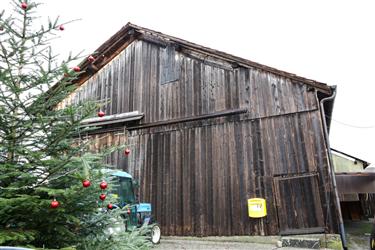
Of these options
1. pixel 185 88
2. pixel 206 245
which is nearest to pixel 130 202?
pixel 206 245

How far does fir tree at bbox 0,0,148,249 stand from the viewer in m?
2.74

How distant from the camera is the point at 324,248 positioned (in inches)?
305

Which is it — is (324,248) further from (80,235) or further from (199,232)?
(80,235)

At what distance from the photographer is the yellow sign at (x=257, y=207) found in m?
8.68

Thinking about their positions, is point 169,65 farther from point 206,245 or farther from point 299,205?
point 299,205

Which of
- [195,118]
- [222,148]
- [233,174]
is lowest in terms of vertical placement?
[233,174]

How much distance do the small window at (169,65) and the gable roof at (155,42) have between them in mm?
289

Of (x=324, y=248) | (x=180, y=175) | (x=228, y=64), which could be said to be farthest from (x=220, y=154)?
(x=324, y=248)

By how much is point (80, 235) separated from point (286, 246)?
6.59 m

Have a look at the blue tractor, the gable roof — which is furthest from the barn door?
the blue tractor

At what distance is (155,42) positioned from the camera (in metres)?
12.4

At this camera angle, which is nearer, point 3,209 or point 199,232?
point 3,209

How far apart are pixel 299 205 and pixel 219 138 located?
10.7 feet

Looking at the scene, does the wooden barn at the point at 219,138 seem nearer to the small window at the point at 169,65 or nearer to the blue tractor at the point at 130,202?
the small window at the point at 169,65
